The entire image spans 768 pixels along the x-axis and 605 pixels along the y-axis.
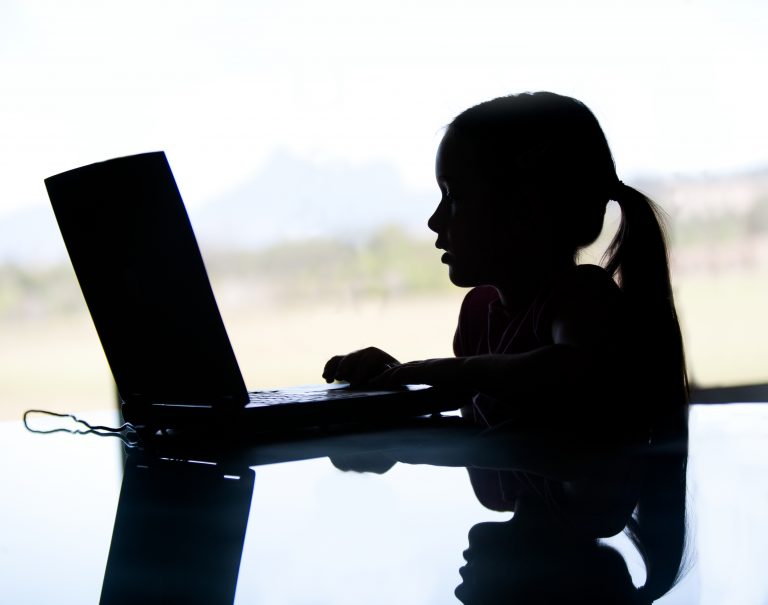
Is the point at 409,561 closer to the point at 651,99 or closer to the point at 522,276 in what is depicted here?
the point at 522,276

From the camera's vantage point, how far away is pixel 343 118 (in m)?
3.30

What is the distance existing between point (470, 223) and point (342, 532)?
2.56 ft

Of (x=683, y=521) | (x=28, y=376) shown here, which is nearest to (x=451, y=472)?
(x=683, y=521)

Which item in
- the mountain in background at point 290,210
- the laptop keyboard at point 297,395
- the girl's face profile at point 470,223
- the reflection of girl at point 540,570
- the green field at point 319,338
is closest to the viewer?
the reflection of girl at point 540,570

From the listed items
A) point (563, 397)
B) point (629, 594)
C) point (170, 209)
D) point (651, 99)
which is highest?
point (651, 99)

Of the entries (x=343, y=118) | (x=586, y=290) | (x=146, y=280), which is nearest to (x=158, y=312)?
(x=146, y=280)

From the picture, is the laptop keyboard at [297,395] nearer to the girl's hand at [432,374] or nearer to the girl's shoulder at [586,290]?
the girl's hand at [432,374]

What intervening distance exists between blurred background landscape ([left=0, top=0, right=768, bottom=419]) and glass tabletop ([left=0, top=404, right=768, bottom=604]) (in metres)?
2.30

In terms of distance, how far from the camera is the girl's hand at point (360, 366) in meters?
1.08

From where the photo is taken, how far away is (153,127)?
3062 mm

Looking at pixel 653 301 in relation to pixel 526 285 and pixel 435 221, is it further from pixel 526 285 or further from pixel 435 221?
pixel 435 221

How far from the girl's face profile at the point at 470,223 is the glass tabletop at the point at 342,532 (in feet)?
Answer: 1.46

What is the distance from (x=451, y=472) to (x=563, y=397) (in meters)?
0.33

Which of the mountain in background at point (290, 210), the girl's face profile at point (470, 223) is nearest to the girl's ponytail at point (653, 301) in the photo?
the girl's face profile at point (470, 223)
